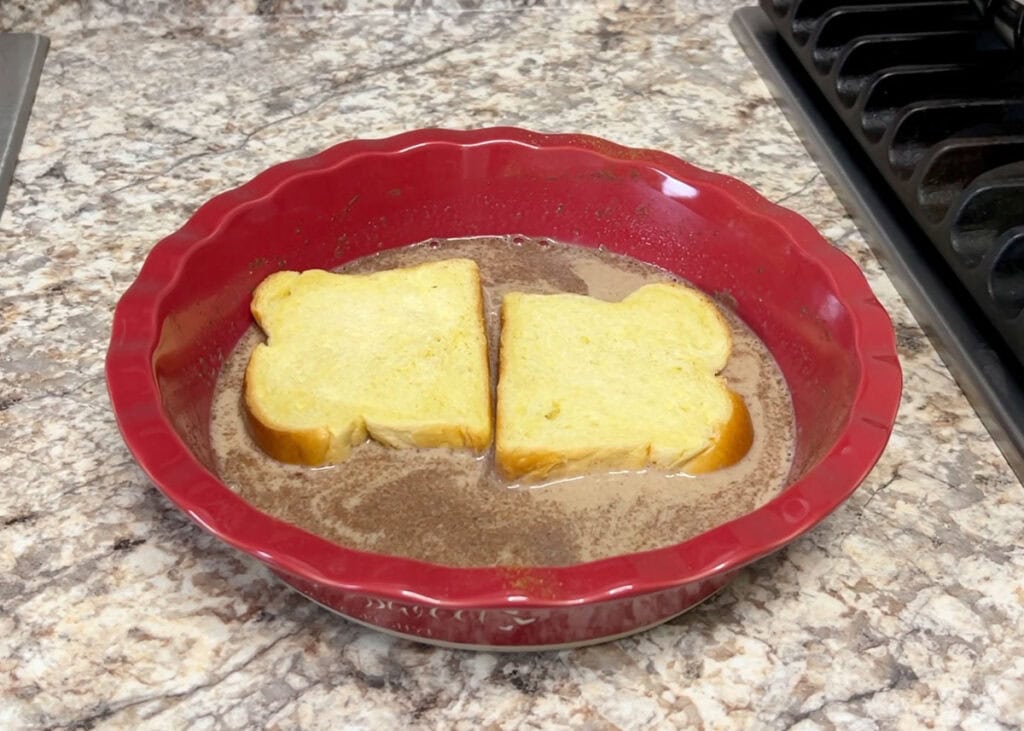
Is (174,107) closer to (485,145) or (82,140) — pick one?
(82,140)

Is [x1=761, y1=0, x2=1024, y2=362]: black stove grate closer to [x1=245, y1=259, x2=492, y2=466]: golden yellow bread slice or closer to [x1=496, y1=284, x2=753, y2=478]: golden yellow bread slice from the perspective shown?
[x1=496, y1=284, x2=753, y2=478]: golden yellow bread slice

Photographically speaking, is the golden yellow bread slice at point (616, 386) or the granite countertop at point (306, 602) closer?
the granite countertop at point (306, 602)

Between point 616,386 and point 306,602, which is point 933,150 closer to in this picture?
point 616,386

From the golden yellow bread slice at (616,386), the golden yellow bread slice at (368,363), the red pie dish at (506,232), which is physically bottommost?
the golden yellow bread slice at (616,386)

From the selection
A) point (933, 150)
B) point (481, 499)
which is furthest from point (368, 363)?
point (933, 150)

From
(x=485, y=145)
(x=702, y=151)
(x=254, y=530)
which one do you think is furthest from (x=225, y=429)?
(x=702, y=151)

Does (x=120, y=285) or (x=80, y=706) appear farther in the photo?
(x=120, y=285)

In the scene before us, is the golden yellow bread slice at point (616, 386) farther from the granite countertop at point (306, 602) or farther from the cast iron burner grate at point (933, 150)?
the cast iron burner grate at point (933, 150)

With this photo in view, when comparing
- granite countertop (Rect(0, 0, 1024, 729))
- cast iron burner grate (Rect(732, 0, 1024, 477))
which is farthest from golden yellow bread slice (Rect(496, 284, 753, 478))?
cast iron burner grate (Rect(732, 0, 1024, 477))

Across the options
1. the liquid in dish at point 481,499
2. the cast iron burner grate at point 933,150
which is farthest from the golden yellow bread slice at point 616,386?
the cast iron burner grate at point 933,150
